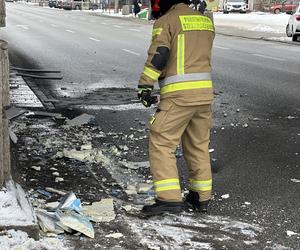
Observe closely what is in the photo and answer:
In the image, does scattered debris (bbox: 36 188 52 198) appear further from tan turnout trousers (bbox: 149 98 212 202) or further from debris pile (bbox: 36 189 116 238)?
tan turnout trousers (bbox: 149 98 212 202)

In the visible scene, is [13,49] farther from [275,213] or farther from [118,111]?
[275,213]

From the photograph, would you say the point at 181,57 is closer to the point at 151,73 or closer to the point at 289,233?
the point at 151,73

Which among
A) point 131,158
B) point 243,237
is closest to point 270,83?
point 131,158

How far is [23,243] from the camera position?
3.40m

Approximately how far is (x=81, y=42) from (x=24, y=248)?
18257 mm

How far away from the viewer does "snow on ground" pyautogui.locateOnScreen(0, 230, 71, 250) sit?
11.0 feet

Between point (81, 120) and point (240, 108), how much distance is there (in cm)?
277

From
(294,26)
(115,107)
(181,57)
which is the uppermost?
(181,57)

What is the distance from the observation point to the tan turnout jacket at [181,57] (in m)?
4.01

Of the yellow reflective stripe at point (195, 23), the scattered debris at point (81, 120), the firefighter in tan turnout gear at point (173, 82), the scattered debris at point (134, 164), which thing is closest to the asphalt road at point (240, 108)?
the scattered debris at point (81, 120)

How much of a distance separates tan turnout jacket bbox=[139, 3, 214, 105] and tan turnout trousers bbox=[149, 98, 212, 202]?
0.32 ft

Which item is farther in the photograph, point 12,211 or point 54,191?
point 54,191

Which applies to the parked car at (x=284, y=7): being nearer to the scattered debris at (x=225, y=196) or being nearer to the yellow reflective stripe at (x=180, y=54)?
the scattered debris at (x=225, y=196)

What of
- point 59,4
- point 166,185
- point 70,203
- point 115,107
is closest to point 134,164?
point 166,185
